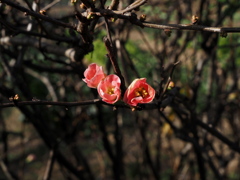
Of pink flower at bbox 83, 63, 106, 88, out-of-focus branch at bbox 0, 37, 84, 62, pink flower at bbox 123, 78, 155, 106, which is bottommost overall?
pink flower at bbox 123, 78, 155, 106

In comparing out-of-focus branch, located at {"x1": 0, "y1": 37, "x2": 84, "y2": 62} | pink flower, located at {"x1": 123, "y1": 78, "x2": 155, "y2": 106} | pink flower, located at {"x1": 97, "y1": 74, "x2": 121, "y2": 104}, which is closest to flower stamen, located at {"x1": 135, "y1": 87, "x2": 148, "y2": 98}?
pink flower, located at {"x1": 123, "y1": 78, "x2": 155, "y2": 106}

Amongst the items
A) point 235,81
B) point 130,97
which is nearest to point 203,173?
point 235,81

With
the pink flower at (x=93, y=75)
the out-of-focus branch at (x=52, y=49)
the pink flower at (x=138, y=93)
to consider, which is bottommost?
the pink flower at (x=138, y=93)

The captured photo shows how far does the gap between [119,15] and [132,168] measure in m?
4.62

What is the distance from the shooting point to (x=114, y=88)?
1353 millimetres

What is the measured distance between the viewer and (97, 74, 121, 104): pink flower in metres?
1.30

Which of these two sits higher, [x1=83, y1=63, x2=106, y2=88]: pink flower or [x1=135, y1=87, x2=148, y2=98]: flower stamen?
[x1=83, y1=63, x2=106, y2=88]: pink flower

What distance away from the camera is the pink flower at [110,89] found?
130 centimetres

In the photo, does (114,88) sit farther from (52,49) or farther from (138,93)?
(52,49)

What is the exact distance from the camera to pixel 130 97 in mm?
1347

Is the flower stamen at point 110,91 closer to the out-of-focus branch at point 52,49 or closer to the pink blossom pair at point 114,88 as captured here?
the pink blossom pair at point 114,88

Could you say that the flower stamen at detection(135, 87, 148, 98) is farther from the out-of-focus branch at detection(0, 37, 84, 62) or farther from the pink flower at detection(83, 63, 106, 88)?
the out-of-focus branch at detection(0, 37, 84, 62)

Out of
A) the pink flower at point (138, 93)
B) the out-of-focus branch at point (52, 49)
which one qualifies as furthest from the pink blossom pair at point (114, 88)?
the out-of-focus branch at point (52, 49)

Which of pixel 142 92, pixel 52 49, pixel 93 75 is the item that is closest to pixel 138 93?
pixel 142 92
